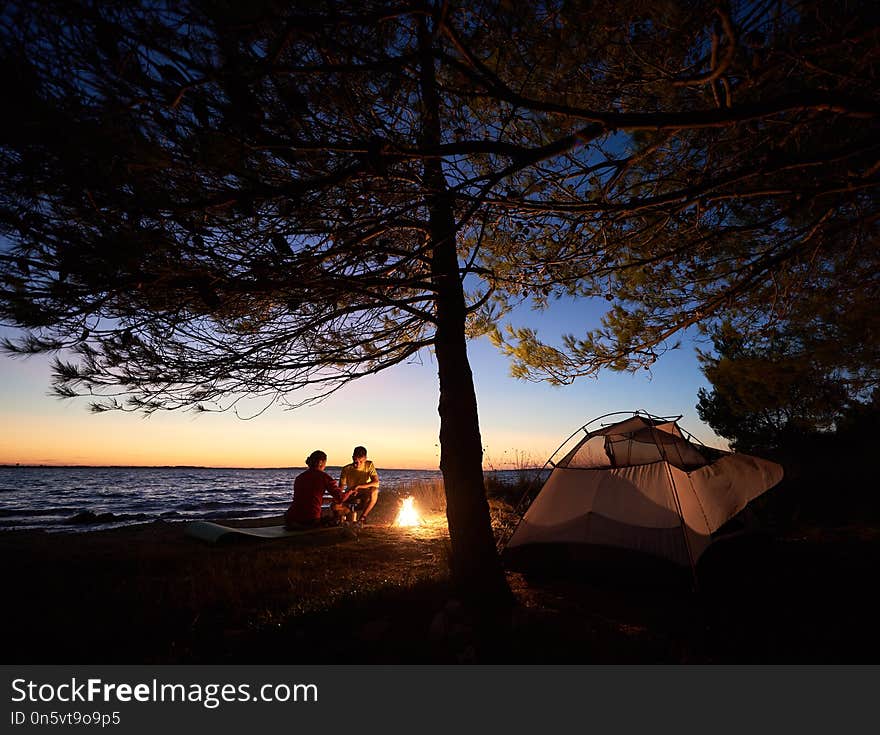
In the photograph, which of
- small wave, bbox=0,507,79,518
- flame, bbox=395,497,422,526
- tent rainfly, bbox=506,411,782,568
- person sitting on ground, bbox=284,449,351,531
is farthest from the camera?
small wave, bbox=0,507,79,518

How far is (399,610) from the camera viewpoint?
356 centimetres

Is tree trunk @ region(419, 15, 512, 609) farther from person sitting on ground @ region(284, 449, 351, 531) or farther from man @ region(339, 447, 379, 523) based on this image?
man @ region(339, 447, 379, 523)

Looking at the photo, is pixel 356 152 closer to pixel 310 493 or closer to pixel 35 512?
pixel 310 493

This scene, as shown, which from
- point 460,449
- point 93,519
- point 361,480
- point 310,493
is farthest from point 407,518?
point 93,519

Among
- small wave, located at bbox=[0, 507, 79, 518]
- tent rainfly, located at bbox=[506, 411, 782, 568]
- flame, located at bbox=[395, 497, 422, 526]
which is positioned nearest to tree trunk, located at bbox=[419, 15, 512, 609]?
tent rainfly, located at bbox=[506, 411, 782, 568]

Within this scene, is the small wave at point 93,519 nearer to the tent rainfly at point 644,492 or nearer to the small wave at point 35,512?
the small wave at point 35,512

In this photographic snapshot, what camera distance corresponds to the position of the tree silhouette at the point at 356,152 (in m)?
1.96

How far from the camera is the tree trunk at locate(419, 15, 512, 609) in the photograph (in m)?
3.83

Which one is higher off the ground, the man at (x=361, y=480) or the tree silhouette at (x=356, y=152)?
the tree silhouette at (x=356, y=152)

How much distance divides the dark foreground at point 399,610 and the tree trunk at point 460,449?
34 centimetres

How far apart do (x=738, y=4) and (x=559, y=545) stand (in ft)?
15.8

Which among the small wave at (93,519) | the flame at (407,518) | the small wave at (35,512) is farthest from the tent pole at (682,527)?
the small wave at (35,512)

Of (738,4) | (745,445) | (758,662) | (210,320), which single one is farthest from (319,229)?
(745,445)

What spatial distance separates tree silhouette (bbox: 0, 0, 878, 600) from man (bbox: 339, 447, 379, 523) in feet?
13.6
